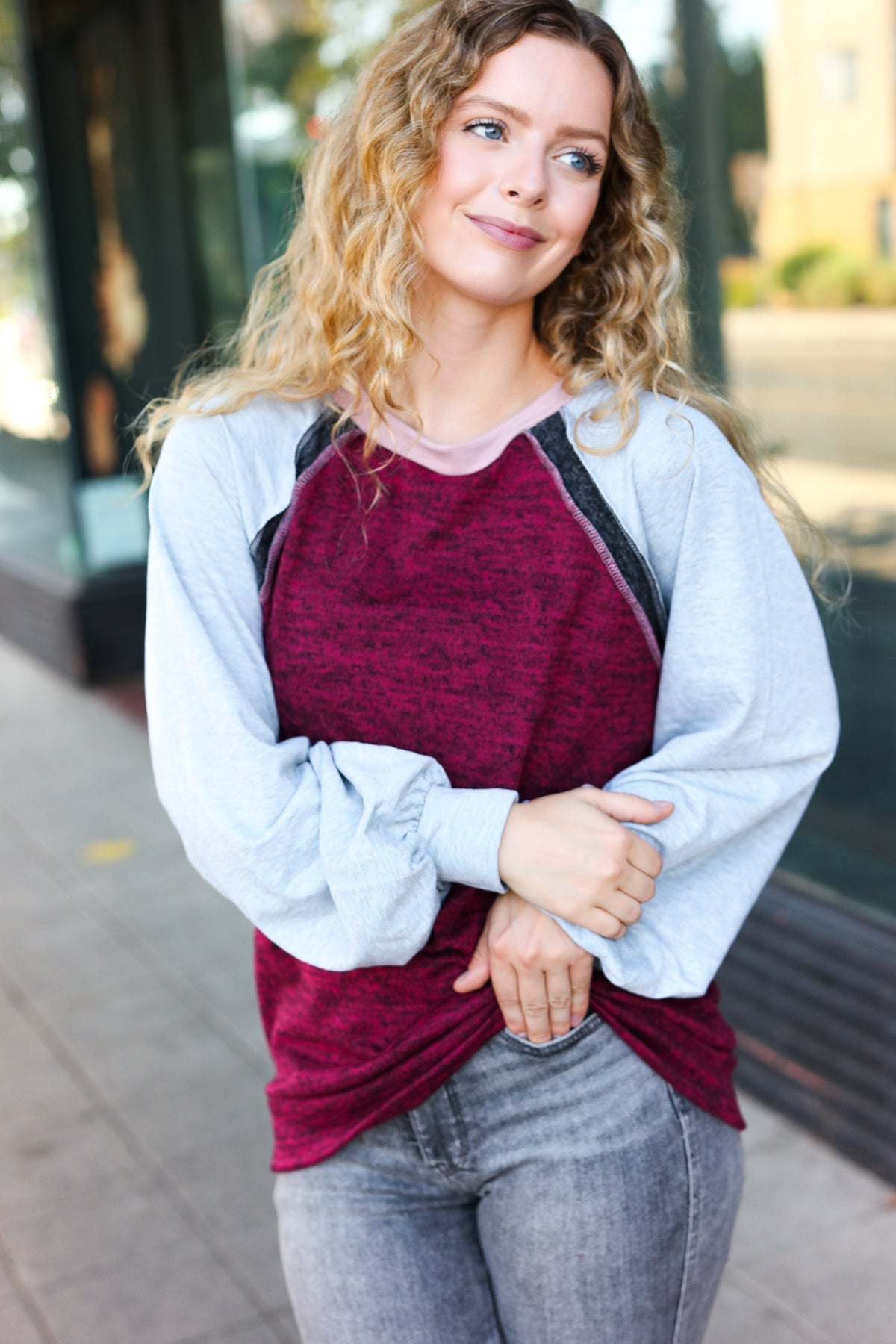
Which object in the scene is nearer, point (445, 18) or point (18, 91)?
point (445, 18)

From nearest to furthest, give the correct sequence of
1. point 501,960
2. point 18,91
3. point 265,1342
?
point 501,960
point 265,1342
point 18,91

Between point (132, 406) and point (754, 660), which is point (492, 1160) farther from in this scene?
point (132, 406)

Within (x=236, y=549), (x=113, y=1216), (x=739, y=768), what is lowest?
(x=113, y=1216)

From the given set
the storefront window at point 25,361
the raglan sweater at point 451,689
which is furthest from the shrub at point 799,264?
the storefront window at point 25,361

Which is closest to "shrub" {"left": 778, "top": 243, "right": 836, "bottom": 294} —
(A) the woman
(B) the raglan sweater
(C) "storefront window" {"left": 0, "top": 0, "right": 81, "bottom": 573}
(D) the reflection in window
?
(A) the woman

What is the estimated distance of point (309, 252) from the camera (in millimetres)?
1784

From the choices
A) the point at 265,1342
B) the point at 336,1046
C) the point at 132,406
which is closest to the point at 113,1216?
the point at 265,1342

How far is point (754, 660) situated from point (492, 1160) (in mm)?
594

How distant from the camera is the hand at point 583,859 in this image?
152 centimetres

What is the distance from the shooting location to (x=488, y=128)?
1582 millimetres

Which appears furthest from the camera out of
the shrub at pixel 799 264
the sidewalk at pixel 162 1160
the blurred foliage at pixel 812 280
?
the shrub at pixel 799 264

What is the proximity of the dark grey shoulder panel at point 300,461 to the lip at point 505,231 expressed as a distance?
266mm

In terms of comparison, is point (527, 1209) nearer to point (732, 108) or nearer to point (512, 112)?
point (512, 112)

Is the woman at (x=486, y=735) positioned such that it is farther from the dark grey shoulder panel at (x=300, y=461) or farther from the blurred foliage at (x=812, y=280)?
the blurred foliage at (x=812, y=280)
